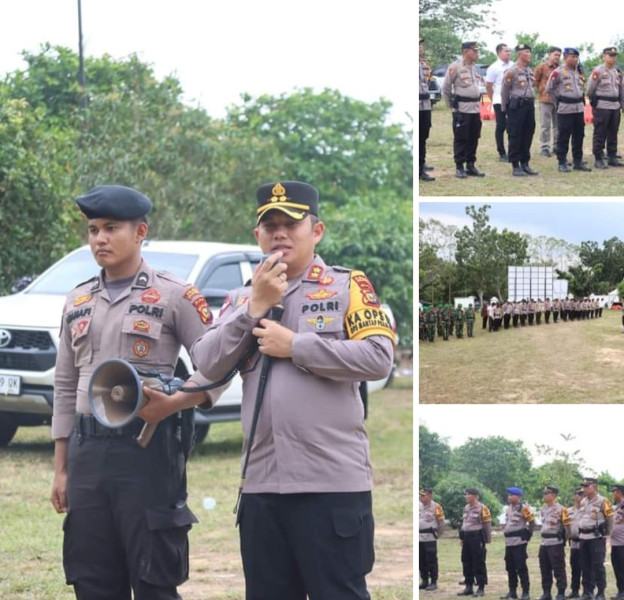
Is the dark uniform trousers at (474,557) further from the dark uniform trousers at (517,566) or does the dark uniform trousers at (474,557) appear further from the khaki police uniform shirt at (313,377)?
the khaki police uniform shirt at (313,377)

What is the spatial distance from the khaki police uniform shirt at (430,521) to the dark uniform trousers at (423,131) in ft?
4.76

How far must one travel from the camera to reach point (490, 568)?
5039 millimetres

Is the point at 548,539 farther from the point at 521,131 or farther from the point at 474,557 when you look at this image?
the point at 521,131

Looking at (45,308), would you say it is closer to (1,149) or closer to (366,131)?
(1,149)

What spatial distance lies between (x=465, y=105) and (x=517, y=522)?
1822mm

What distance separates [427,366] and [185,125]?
30.8 feet

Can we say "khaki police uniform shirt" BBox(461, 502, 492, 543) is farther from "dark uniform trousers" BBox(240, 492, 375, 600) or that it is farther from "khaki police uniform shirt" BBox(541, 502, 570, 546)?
"dark uniform trousers" BBox(240, 492, 375, 600)

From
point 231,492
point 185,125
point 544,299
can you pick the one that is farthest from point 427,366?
point 185,125

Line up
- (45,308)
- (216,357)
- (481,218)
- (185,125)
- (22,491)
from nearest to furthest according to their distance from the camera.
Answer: (216,357) → (481,218) → (22,491) → (45,308) → (185,125)

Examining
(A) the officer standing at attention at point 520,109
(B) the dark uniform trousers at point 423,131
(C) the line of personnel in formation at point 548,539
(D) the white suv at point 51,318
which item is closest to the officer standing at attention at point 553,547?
(C) the line of personnel in formation at point 548,539

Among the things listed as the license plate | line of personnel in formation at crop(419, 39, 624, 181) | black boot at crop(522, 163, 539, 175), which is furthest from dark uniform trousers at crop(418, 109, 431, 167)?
the license plate

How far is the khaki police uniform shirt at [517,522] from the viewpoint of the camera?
17.0 feet

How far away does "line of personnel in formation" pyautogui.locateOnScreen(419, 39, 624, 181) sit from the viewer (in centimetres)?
510

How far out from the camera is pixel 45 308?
8.95 metres
